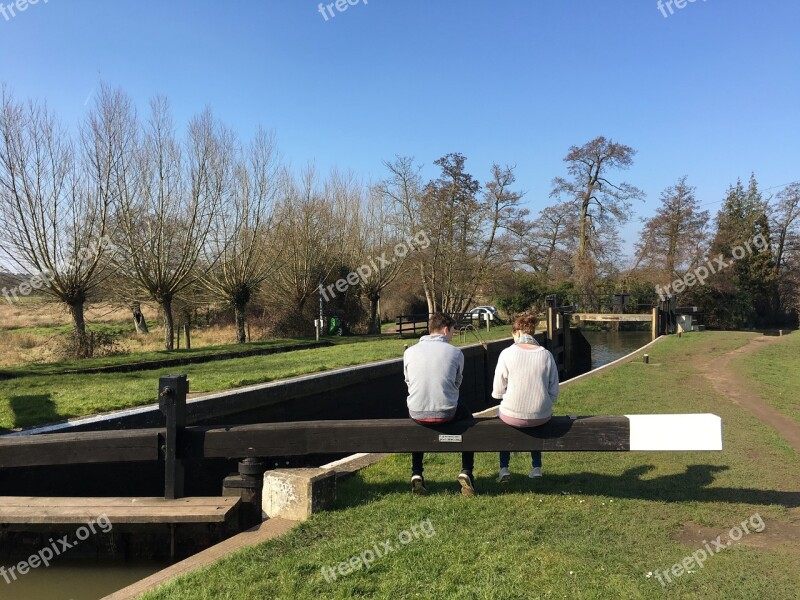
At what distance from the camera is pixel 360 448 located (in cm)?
496

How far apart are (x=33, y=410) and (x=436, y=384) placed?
666 centimetres

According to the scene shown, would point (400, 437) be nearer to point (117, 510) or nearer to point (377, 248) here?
point (117, 510)

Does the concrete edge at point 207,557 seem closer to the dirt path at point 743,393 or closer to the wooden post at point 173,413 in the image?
the wooden post at point 173,413

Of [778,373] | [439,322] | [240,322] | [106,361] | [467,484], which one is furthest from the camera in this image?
[240,322]

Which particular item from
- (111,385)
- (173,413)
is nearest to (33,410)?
(111,385)

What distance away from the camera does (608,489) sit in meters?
5.45

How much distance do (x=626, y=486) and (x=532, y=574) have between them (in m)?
2.48

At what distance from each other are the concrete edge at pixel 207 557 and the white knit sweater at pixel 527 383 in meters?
2.04

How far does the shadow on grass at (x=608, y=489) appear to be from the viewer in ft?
17.1

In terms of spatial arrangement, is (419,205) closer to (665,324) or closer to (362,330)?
(362,330)

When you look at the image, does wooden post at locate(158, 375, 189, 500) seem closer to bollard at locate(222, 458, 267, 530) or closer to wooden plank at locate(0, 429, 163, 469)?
wooden plank at locate(0, 429, 163, 469)

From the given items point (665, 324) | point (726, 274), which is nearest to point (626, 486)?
point (665, 324)

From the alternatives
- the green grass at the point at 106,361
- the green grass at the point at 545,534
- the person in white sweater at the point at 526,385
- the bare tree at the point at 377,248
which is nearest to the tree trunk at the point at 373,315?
the bare tree at the point at 377,248

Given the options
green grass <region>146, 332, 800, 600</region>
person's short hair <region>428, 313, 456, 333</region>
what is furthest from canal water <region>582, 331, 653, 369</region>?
person's short hair <region>428, 313, 456, 333</region>
